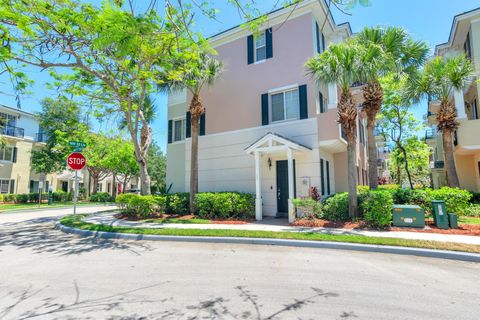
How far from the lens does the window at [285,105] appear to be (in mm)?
13227

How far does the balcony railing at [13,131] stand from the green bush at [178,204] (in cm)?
2646

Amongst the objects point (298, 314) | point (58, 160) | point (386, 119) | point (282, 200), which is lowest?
point (298, 314)

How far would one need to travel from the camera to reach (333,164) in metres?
15.4


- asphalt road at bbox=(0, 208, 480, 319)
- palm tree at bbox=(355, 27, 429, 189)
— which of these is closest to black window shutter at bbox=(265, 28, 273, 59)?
palm tree at bbox=(355, 27, 429, 189)

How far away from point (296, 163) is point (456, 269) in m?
7.71

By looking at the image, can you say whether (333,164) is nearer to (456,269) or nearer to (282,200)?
(282,200)

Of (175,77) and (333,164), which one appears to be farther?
(333,164)

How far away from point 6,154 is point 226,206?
99.6 ft

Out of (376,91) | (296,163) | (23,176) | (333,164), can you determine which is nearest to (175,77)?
(296,163)

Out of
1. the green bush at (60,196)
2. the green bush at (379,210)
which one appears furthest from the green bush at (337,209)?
the green bush at (60,196)

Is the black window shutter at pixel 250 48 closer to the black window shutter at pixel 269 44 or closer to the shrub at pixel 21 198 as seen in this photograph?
the black window shutter at pixel 269 44

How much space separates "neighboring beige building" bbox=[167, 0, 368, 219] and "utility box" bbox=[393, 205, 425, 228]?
3403mm

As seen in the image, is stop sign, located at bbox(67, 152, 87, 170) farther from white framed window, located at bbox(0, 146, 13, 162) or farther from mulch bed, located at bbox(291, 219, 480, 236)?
white framed window, located at bbox(0, 146, 13, 162)

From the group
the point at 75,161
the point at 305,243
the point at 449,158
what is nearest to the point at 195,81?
the point at 75,161
